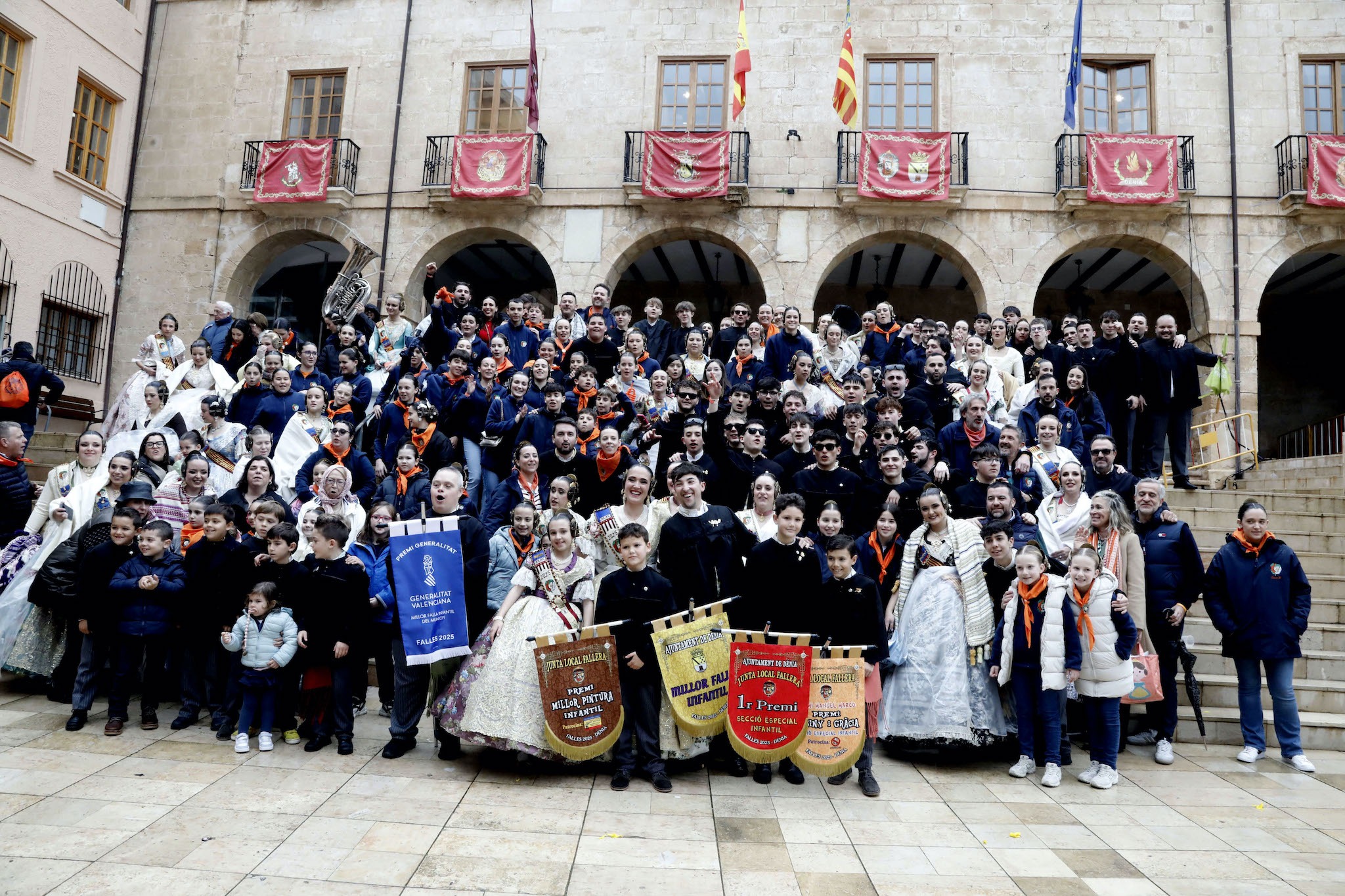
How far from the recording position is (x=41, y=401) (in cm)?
949

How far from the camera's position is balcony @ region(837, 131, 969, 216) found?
14.1 meters

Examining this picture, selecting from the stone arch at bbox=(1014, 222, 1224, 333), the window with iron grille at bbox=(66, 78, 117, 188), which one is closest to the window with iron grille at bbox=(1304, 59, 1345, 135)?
the stone arch at bbox=(1014, 222, 1224, 333)

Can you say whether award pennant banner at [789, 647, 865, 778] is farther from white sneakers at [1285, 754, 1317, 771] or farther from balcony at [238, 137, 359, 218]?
balcony at [238, 137, 359, 218]

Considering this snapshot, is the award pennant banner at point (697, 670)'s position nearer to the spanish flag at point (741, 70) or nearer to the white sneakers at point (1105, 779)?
the white sneakers at point (1105, 779)

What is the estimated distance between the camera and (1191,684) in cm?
616

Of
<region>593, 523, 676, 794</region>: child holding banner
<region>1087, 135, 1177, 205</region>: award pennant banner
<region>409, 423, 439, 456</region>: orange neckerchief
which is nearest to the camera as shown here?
<region>593, 523, 676, 794</region>: child holding banner

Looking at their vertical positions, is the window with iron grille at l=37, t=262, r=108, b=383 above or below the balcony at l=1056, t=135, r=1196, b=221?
below

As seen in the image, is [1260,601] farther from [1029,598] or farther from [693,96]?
[693,96]

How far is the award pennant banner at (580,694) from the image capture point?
16.1ft

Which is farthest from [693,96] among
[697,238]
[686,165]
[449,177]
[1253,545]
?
[1253,545]

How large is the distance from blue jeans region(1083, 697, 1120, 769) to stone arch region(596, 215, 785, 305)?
33.0ft

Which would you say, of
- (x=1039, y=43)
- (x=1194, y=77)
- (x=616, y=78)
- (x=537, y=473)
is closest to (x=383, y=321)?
(x=537, y=473)

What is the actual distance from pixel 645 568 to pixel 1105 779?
3.25m

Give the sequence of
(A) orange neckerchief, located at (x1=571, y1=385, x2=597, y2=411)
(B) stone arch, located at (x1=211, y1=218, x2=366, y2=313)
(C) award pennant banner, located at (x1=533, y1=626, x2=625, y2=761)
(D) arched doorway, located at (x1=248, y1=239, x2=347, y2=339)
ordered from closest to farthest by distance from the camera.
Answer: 1. (C) award pennant banner, located at (x1=533, y1=626, x2=625, y2=761)
2. (A) orange neckerchief, located at (x1=571, y1=385, x2=597, y2=411)
3. (B) stone arch, located at (x1=211, y1=218, x2=366, y2=313)
4. (D) arched doorway, located at (x1=248, y1=239, x2=347, y2=339)
